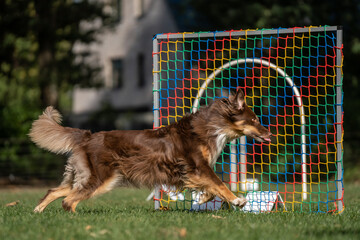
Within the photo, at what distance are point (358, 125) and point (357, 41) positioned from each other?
3.36 m

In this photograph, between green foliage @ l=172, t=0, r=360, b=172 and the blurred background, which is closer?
the blurred background

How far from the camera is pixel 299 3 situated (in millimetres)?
17781

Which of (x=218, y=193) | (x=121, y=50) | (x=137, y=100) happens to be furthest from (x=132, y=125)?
(x=218, y=193)

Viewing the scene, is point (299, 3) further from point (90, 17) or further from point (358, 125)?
point (90, 17)

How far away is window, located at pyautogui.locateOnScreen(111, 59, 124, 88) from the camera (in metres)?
26.6

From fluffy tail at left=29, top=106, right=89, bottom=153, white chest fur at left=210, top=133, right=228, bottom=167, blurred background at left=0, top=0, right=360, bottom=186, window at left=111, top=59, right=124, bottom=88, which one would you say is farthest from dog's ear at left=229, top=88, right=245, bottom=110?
window at left=111, top=59, right=124, bottom=88

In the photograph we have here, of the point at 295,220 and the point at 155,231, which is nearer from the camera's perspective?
the point at 155,231

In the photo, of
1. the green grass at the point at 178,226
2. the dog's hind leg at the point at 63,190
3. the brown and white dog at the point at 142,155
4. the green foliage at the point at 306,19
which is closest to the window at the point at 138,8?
the green foliage at the point at 306,19

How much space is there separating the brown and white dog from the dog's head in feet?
0.04

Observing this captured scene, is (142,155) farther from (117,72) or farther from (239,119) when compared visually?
(117,72)

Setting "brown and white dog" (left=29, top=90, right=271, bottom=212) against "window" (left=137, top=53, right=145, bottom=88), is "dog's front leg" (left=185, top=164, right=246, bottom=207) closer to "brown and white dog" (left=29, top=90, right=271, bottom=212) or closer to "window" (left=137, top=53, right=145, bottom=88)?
"brown and white dog" (left=29, top=90, right=271, bottom=212)

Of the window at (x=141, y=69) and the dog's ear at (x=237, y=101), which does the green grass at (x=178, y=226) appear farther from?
the window at (x=141, y=69)

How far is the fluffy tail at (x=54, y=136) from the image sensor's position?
672 cm

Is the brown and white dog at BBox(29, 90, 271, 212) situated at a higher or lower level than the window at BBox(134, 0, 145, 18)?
lower
